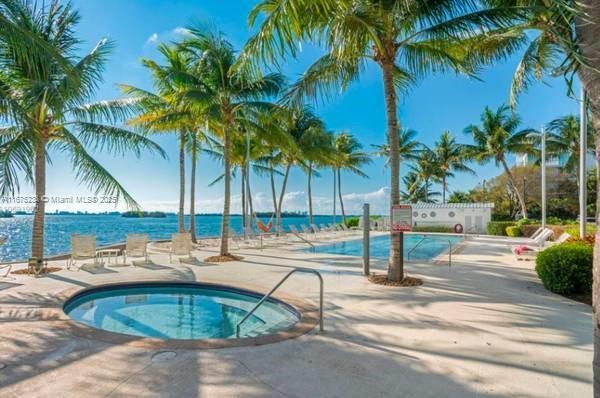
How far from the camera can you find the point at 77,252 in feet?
29.6

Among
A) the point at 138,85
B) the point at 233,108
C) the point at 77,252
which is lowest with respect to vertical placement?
the point at 77,252

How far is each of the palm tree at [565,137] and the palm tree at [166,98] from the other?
25677 mm

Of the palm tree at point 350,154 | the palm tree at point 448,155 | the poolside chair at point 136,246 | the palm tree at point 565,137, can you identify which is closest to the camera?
the poolside chair at point 136,246

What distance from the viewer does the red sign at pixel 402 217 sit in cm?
729

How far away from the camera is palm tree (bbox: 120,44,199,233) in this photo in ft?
34.0

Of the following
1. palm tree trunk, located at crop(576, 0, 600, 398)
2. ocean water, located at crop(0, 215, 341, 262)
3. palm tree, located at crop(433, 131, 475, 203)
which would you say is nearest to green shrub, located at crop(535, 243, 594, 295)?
palm tree trunk, located at crop(576, 0, 600, 398)

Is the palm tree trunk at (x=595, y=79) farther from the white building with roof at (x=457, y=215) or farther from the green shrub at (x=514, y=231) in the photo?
the white building with roof at (x=457, y=215)

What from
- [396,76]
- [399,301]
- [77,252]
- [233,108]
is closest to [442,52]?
[396,76]

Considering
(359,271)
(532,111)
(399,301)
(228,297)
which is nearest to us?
(399,301)

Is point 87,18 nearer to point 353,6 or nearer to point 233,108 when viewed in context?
point 233,108

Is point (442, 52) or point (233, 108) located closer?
point (442, 52)

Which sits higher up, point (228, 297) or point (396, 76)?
point (396, 76)

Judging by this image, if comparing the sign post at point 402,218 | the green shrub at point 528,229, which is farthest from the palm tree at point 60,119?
the green shrub at point 528,229

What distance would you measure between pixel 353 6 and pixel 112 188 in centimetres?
684
